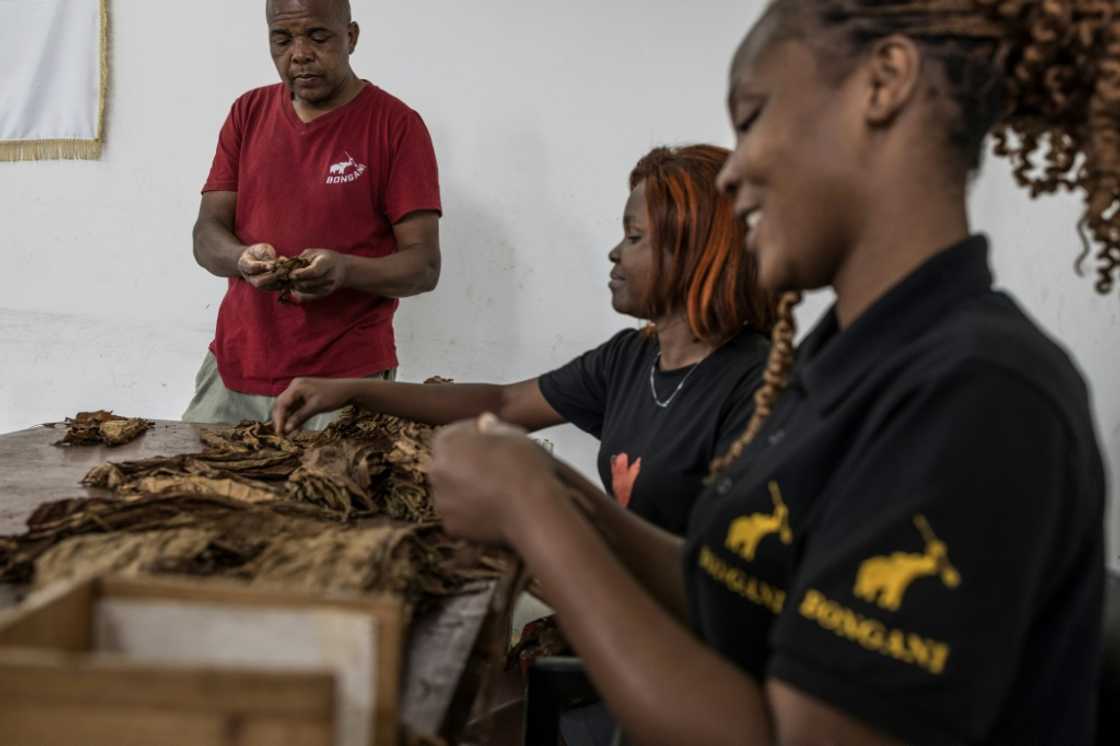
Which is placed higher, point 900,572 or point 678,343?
point 900,572

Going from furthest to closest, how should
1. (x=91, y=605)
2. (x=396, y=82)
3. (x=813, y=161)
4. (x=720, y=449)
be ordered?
(x=396, y=82)
(x=720, y=449)
(x=813, y=161)
(x=91, y=605)

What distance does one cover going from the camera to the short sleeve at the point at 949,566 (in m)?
Answer: 0.81

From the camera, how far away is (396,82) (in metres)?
4.22

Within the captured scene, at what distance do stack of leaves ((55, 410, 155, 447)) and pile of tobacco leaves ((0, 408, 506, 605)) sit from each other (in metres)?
0.26

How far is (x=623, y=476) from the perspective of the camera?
1.96 m

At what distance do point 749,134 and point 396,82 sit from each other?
341cm

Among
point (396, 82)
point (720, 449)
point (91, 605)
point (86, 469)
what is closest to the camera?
point (91, 605)

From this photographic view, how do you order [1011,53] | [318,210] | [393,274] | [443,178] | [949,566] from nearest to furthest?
[949,566] < [1011,53] < [393,274] < [318,210] < [443,178]

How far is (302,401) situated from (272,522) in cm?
82

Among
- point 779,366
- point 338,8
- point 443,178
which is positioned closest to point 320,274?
point 338,8

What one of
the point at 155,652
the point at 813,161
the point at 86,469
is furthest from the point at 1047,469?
the point at 86,469

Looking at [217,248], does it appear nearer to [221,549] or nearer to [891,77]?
[221,549]

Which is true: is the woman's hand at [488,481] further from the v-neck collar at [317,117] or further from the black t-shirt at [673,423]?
the v-neck collar at [317,117]

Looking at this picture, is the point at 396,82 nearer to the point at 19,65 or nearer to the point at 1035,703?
the point at 19,65
